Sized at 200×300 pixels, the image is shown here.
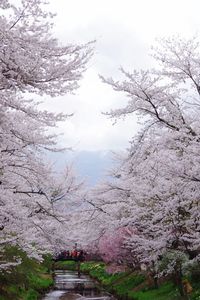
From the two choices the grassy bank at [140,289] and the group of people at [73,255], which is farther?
the group of people at [73,255]

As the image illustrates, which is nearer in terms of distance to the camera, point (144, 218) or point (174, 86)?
point (174, 86)

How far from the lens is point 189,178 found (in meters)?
10.3

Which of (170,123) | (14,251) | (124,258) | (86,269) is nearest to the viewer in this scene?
(170,123)

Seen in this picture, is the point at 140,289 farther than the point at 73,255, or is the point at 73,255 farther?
the point at 73,255

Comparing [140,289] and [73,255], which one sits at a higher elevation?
[73,255]

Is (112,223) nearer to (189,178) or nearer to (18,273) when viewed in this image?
(18,273)

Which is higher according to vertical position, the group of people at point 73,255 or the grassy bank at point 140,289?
the group of people at point 73,255

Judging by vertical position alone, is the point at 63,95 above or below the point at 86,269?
below

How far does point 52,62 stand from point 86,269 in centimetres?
5423

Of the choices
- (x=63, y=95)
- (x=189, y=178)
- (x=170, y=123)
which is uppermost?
(x=170, y=123)

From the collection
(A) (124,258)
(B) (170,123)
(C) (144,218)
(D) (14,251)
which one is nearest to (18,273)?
(D) (14,251)

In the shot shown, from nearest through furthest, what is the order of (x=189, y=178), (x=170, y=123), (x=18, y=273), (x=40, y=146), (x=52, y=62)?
(x=52, y=62) → (x=40, y=146) → (x=189, y=178) → (x=170, y=123) → (x=18, y=273)

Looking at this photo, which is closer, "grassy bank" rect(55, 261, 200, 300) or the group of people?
"grassy bank" rect(55, 261, 200, 300)

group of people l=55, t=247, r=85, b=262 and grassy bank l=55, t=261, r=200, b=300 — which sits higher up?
group of people l=55, t=247, r=85, b=262
